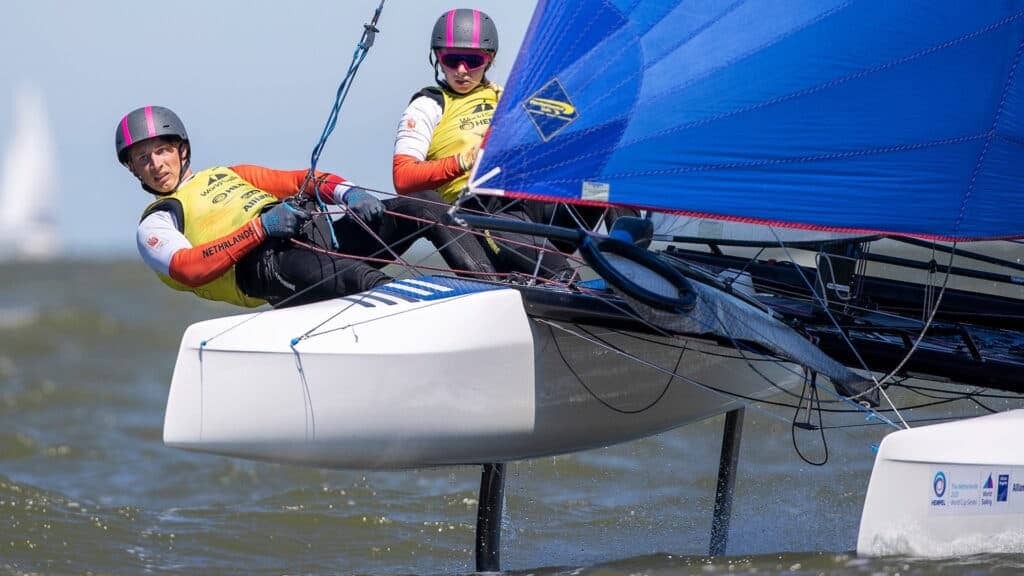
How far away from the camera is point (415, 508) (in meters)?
5.59

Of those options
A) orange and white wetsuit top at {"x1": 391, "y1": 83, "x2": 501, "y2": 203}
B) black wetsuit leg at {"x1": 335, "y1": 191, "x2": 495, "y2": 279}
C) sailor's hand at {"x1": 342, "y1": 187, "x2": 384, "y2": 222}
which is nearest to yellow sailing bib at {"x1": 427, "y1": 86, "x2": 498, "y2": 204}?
orange and white wetsuit top at {"x1": 391, "y1": 83, "x2": 501, "y2": 203}

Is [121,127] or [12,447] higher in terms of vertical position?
[121,127]

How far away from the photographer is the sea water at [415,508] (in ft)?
14.3

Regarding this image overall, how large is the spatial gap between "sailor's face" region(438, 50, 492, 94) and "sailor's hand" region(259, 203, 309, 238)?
2.21 ft

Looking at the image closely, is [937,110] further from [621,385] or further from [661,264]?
[621,385]

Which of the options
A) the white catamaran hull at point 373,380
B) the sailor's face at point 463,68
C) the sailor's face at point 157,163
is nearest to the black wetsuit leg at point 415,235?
the white catamaran hull at point 373,380

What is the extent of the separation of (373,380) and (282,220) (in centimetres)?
54

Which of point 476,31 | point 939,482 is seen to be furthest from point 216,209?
point 939,482

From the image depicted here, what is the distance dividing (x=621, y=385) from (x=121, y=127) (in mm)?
1602

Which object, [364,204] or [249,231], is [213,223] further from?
[364,204]

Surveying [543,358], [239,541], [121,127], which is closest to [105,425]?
[239,541]

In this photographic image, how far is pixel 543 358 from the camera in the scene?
361 centimetres

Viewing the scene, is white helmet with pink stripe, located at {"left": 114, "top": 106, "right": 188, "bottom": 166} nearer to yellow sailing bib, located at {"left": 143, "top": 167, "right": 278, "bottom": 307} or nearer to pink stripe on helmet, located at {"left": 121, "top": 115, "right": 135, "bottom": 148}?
pink stripe on helmet, located at {"left": 121, "top": 115, "right": 135, "bottom": 148}

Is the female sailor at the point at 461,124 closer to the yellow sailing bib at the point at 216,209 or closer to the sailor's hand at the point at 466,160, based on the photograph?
the sailor's hand at the point at 466,160
